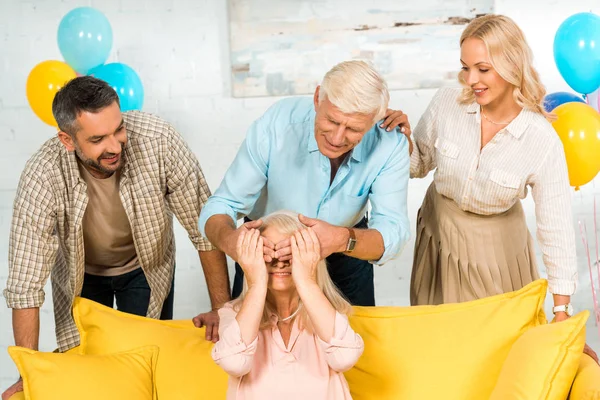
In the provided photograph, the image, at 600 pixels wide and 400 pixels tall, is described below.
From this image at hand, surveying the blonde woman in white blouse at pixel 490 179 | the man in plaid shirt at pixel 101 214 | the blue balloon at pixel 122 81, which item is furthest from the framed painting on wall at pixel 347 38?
the man in plaid shirt at pixel 101 214

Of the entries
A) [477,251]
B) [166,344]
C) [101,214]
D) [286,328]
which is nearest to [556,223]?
[477,251]

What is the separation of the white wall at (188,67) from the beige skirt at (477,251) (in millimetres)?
1368

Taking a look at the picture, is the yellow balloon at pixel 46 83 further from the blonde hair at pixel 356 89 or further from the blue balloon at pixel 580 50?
the blue balloon at pixel 580 50

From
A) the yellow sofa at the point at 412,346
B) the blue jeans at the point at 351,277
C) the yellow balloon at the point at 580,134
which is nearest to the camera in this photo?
the yellow sofa at the point at 412,346

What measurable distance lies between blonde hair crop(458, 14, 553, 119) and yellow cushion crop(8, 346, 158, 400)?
1.32 meters

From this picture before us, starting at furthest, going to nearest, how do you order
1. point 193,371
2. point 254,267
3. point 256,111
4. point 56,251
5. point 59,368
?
1. point 256,111
2. point 56,251
3. point 193,371
4. point 59,368
5. point 254,267

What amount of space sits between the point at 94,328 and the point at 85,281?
1.29ft

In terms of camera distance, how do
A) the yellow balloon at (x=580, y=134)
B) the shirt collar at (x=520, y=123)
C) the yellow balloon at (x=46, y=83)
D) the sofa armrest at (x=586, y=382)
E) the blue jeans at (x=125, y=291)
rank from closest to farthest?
1. the sofa armrest at (x=586, y=382)
2. the shirt collar at (x=520, y=123)
3. the blue jeans at (x=125, y=291)
4. the yellow balloon at (x=580, y=134)
5. the yellow balloon at (x=46, y=83)

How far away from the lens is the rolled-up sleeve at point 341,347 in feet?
6.38

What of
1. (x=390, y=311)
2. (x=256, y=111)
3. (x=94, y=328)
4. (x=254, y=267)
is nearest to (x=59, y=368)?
(x=94, y=328)

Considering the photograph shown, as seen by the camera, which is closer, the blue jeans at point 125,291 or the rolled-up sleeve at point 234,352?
the rolled-up sleeve at point 234,352

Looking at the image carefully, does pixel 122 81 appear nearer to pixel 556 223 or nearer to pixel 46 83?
pixel 46 83

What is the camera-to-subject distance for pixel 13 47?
409cm

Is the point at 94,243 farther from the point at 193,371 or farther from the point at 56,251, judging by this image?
the point at 193,371
